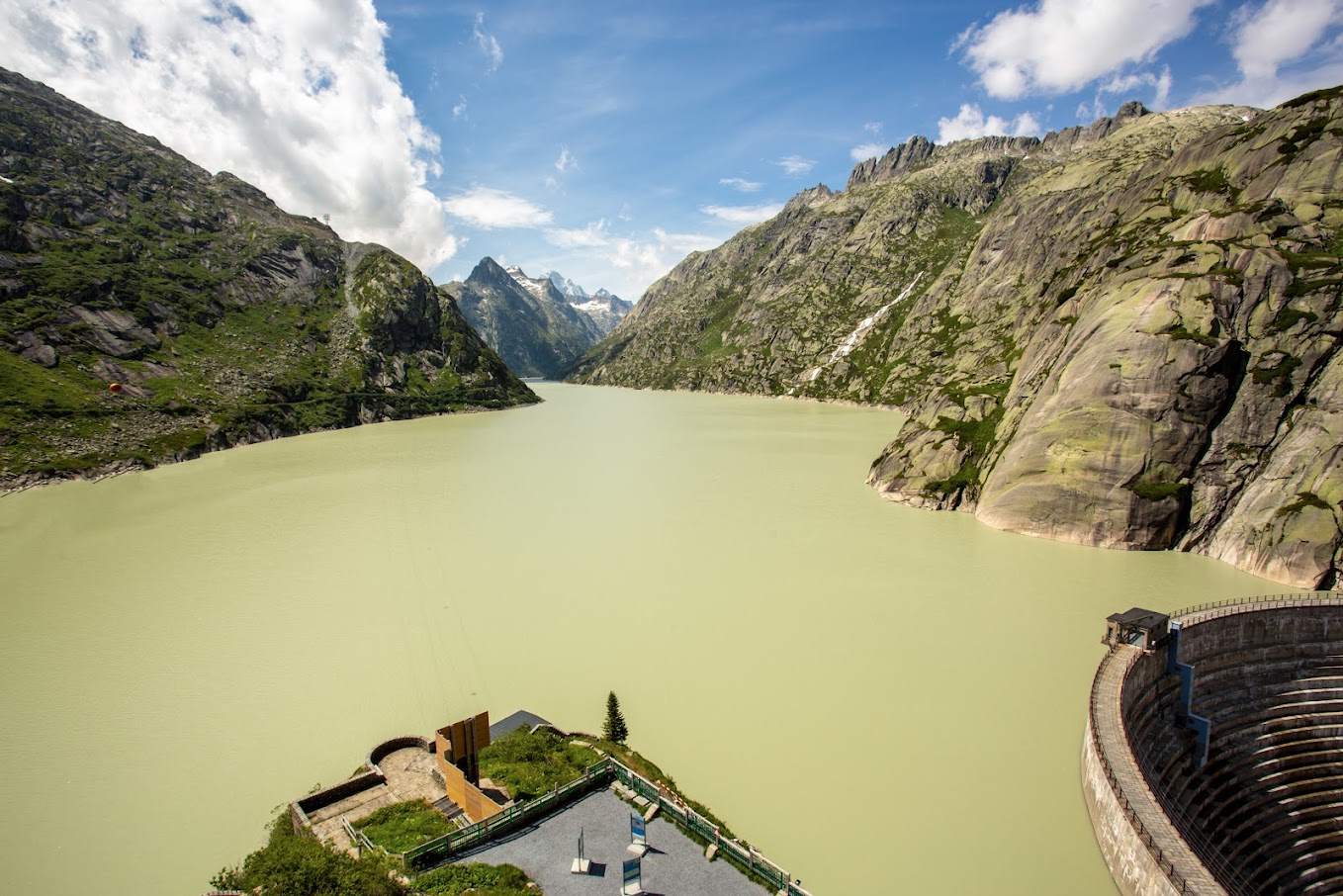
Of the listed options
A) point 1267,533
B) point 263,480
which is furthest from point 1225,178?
point 263,480

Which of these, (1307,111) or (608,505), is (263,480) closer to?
(608,505)

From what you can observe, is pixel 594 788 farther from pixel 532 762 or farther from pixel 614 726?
pixel 614 726

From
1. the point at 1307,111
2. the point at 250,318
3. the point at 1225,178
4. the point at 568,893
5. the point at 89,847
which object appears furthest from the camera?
the point at 250,318

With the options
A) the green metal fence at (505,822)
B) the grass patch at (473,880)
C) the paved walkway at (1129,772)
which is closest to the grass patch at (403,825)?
the green metal fence at (505,822)

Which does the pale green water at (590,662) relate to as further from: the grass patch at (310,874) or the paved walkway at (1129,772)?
the grass patch at (310,874)

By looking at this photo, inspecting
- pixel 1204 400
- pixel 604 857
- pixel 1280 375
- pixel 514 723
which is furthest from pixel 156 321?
pixel 1280 375

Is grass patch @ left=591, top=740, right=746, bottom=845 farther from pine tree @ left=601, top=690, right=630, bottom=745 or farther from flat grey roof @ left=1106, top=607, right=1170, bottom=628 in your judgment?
flat grey roof @ left=1106, top=607, right=1170, bottom=628

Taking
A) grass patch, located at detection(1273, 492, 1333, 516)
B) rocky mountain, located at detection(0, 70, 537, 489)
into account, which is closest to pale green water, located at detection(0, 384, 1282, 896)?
grass patch, located at detection(1273, 492, 1333, 516)
